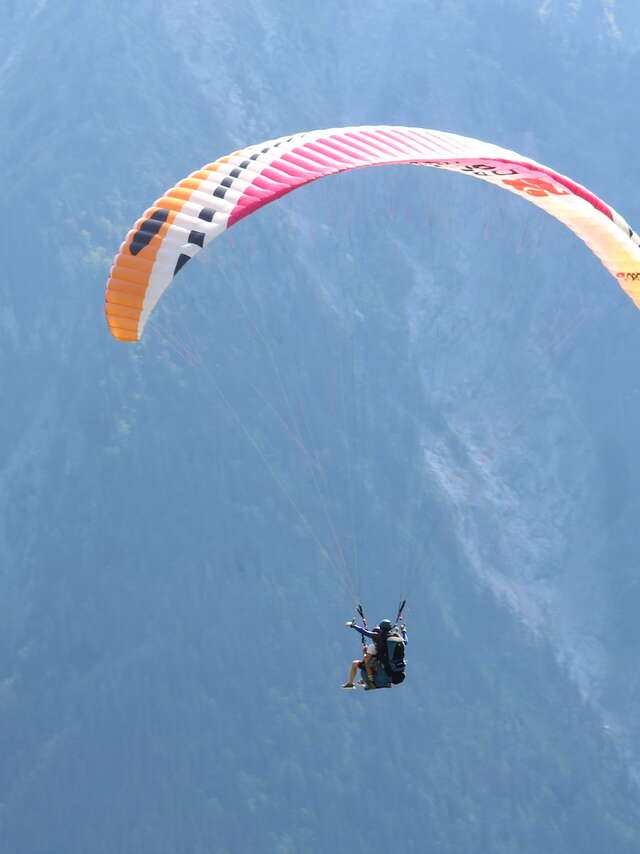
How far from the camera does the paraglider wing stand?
2184 centimetres

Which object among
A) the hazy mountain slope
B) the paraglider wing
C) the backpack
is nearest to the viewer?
the paraglider wing

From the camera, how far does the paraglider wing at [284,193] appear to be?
21.8m

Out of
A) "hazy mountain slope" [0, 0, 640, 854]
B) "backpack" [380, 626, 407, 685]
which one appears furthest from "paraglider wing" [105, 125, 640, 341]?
"hazy mountain slope" [0, 0, 640, 854]

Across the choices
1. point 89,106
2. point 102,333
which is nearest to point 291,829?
point 102,333

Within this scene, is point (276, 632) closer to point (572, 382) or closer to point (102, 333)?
point (102, 333)

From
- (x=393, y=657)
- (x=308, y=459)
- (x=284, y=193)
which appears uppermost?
(x=308, y=459)

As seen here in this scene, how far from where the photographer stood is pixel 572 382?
82.8 m

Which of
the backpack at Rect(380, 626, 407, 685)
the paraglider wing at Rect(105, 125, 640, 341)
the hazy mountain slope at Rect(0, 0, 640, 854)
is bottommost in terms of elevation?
the backpack at Rect(380, 626, 407, 685)

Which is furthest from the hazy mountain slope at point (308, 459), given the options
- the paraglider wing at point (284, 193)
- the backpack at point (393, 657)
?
the paraglider wing at point (284, 193)

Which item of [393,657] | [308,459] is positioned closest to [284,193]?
[393,657]

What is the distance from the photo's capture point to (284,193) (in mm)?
22031

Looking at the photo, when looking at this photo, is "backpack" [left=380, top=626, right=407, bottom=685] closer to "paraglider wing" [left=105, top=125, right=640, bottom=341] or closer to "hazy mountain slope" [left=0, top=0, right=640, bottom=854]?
"paraglider wing" [left=105, top=125, right=640, bottom=341]

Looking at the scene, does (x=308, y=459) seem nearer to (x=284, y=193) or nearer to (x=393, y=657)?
(x=393, y=657)

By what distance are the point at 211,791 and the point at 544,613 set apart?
18.6 meters
